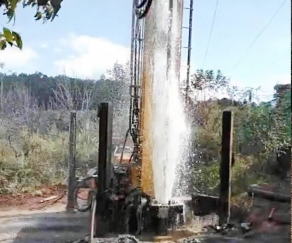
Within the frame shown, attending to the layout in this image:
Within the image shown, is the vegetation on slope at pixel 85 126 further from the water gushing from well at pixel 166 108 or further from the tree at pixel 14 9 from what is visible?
the tree at pixel 14 9

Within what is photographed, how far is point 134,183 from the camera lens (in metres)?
1.75

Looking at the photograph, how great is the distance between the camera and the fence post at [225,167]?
5.28 feet

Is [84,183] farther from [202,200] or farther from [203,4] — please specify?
[203,4]

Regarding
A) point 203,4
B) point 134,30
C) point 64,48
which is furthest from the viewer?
point 134,30

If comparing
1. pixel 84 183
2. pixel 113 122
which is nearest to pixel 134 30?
pixel 113 122

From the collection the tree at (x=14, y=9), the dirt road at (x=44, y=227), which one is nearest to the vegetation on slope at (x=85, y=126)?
the dirt road at (x=44, y=227)

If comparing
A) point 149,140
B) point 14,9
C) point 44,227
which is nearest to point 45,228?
point 44,227

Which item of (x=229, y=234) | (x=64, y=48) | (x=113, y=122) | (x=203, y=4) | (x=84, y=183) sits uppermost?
(x=203, y=4)

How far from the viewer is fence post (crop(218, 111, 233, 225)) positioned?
161 centimetres

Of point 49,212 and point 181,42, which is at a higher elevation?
point 181,42

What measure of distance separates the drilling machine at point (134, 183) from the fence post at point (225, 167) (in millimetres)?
157

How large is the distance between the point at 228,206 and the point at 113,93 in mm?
613

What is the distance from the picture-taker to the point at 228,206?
5.40 feet

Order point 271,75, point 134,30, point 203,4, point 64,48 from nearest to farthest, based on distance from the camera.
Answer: point 271,75
point 203,4
point 64,48
point 134,30
